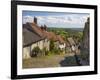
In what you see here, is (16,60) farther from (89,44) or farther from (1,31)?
(89,44)

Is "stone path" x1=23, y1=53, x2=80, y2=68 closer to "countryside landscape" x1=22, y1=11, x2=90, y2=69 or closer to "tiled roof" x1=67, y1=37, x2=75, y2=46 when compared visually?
"countryside landscape" x1=22, y1=11, x2=90, y2=69

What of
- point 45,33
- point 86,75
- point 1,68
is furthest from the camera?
point 86,75

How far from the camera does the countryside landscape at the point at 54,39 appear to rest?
76.0 inches

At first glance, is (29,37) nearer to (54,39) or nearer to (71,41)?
(54,39)

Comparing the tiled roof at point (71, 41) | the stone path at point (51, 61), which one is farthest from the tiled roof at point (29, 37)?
the tiled roof at point (71, 41)

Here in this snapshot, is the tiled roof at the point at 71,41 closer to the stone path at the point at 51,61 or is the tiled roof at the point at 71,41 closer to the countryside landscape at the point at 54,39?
the countryside landscape at the point at 54,39

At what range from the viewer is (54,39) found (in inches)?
79.0

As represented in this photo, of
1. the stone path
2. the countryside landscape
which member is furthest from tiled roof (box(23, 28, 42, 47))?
the stone path

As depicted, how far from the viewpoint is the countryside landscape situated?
1932 millimetres

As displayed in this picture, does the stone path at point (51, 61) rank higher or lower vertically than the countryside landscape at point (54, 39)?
lower

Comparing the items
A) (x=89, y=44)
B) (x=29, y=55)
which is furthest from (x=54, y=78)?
(x=89, y=44)

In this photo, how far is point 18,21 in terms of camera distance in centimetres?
188

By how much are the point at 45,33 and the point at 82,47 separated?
401 mm

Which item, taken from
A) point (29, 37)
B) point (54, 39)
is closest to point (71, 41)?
point (54, 39)
